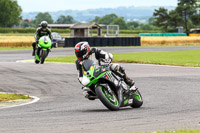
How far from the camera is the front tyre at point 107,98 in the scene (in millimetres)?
8641

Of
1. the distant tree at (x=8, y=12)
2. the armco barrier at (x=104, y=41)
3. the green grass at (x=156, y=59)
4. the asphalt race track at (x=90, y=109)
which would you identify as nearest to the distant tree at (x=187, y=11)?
the distant tree at (x=8, y=12)

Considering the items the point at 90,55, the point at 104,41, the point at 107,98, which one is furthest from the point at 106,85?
the point at 104,41

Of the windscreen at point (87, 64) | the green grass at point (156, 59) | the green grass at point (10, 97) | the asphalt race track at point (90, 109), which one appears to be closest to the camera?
the asphalt race track at point (90, 109)

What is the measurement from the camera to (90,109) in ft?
31.0

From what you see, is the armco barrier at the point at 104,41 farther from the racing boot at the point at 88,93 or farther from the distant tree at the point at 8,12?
the distant tree at the point at 8,12

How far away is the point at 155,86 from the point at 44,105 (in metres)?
4.51

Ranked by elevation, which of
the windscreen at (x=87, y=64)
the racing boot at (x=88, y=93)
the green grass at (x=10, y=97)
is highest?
the windscreen at (x=87, y=64)

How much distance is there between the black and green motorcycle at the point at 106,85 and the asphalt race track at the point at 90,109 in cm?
20

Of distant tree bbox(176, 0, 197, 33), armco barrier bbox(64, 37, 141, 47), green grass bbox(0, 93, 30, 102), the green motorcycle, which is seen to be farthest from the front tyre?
distant tree bbox(176, 0, 197, 33)

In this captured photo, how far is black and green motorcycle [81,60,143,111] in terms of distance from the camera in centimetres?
866

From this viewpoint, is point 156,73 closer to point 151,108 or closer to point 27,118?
point 151,108

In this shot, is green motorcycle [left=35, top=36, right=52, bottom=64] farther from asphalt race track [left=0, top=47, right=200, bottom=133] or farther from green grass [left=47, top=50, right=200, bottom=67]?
asphalt race track [left=0, top=47, right=200, bottom=133]

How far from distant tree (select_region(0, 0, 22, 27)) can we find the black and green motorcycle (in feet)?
504

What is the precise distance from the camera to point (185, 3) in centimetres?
13612
